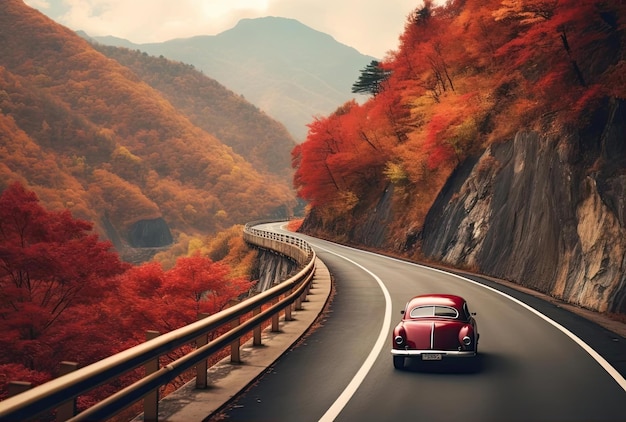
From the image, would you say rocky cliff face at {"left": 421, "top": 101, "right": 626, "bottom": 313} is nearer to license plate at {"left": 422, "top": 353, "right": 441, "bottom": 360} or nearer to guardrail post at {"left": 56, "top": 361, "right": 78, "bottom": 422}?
license plate at {"left": 422, "top": 353, "right": 441, "bottom": 360}

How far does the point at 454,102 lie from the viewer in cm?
3688

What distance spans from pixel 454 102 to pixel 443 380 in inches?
1187

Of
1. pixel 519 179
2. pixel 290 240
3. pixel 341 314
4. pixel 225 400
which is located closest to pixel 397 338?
pixel 225 400

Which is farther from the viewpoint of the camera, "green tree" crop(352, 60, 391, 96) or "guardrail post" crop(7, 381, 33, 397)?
"green tree" crop(352, 60, 391, 96)

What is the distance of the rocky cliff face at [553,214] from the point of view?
18672 mm

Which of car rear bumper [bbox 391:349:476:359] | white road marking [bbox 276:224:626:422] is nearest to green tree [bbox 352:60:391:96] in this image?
white road marking [bbox 276:224:626:422]

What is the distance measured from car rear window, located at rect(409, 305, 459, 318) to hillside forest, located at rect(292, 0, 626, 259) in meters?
12.2

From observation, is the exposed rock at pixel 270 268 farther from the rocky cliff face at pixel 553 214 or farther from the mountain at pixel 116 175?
the mountain at pixel 116 175

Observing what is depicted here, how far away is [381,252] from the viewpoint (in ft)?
152

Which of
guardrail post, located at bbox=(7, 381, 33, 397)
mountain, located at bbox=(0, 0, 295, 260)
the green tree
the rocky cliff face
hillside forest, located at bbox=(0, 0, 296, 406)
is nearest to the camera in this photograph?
guardrail post, located at bbox=(7, 381, 33, 397)

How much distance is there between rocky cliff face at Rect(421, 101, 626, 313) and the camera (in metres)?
18.7

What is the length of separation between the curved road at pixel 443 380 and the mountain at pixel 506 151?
6.23 metres

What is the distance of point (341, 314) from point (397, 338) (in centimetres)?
590

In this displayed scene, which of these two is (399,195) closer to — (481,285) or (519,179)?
(519,179)
